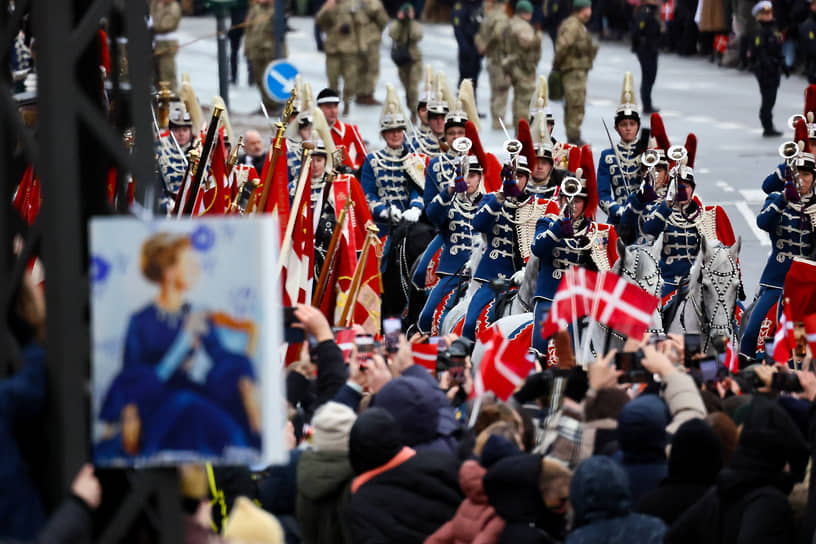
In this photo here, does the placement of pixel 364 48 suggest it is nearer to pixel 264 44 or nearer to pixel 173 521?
pixel 264 44

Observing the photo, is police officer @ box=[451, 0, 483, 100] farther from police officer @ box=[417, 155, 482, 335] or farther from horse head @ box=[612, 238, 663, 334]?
horse head @ box=[612, 238, 663, 334]

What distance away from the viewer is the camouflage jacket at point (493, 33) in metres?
27.7

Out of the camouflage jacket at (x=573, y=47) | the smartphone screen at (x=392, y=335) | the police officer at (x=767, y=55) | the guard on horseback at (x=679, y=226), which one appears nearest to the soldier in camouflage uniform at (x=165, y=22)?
the camouflage jacket at (x=573, y=47)

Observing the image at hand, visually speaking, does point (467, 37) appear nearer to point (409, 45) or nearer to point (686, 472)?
point (409, 45)

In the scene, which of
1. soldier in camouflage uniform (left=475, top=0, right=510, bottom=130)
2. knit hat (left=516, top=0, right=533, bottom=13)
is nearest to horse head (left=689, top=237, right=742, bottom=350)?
soldier in camouflage uniform (left=475, top=0, right=510, bottom=130)

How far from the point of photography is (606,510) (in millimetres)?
5789

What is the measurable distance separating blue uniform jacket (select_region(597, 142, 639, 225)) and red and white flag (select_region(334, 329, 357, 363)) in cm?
793

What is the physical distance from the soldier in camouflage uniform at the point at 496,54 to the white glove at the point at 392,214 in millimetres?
11468

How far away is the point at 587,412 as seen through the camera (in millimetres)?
6801

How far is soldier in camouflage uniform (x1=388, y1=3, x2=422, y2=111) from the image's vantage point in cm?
2847

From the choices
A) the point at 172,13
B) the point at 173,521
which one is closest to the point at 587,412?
the point at 173,521

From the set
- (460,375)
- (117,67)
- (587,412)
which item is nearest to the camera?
(117,67)

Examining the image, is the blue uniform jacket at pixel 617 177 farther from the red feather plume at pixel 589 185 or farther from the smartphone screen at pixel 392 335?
the smartphone screen at pixel 392 335

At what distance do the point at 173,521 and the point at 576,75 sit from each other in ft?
73.4
